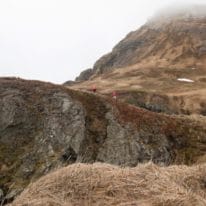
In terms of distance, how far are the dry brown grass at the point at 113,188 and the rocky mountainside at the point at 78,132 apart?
23.4 meters

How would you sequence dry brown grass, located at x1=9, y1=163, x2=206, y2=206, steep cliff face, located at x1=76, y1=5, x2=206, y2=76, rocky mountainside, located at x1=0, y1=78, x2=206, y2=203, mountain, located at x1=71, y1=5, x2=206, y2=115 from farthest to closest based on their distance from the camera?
steep cliff face, located at x1=76, y1=5, x2=206, y2=76
mountain, located at x1=71, y1=5, x2=206, y2=115
rocky mountainside, located at x1=0, y1=78, x2=206, y2=203
dry brown grass, located at x1=9, y1=163, x2=206, y2=206

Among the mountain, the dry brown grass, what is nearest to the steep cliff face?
the mountain

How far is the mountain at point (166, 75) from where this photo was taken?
310ft

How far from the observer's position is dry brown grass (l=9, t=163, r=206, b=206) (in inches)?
496

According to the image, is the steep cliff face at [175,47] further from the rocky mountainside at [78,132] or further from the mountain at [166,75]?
the rocky mountainside at [78,132]

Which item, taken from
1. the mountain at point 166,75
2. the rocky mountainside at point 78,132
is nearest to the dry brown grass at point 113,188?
the rocky mountainside at point 78,132

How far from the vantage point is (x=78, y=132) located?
4238cm

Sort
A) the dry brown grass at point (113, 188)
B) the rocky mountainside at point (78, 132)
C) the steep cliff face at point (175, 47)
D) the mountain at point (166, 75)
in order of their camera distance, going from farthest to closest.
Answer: the steep cliff face at point (175, 47), the mountain at point (166, 75), the rocky mountainside at point (78, 132), the dry brown grass at point (113, 188)

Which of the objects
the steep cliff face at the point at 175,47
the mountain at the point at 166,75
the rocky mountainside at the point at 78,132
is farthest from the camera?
the steep cliff face at the point at 175,47

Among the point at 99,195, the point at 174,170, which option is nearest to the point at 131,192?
the point at 99,195

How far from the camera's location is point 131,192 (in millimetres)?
13055

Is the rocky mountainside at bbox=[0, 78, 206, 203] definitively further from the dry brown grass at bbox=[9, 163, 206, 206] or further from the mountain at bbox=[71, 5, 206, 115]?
the mountain at bbox=[71, 5, 206, 115]

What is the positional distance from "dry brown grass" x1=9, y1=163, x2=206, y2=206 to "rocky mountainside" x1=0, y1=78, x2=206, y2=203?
23419 millimetres

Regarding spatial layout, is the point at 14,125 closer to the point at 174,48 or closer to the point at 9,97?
the point at 9,97
